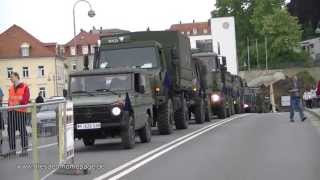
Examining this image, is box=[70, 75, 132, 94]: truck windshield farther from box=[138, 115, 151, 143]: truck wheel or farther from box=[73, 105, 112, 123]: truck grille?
box=[138, 115, 151, 143]: truck wheel

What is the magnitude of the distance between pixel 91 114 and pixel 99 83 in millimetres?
1494

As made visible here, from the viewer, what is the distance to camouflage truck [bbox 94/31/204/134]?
22.2 m

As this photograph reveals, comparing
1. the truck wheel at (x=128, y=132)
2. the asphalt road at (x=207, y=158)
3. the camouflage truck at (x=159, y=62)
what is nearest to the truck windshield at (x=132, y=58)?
the camouflage truck at (x=159, y=62)

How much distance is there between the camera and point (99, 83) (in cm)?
1848

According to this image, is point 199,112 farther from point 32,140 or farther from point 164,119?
point 32,140

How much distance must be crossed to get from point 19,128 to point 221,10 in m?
106

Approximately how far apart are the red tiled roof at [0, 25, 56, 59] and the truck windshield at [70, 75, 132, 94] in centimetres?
8748

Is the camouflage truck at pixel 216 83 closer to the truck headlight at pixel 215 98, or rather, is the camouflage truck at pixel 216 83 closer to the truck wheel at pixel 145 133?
the truck headlight at pixel 215 98

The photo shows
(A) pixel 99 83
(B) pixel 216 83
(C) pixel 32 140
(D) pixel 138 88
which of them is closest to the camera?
(C) pixel 32 140

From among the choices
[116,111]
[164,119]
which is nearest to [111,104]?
[116,111]

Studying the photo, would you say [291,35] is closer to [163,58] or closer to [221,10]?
[221,10]

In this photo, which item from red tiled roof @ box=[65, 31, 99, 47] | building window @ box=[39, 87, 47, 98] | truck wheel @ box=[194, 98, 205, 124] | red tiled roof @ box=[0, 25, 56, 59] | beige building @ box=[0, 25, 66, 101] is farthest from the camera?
red tiled roof @ box=[65, 31, 99, 47]

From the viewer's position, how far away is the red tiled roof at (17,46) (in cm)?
10594

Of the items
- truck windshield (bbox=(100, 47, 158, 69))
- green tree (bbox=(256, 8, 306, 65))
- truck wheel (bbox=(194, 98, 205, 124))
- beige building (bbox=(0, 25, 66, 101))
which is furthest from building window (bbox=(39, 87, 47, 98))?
truck windshield (bbox=(100, 47, 158, 69))
